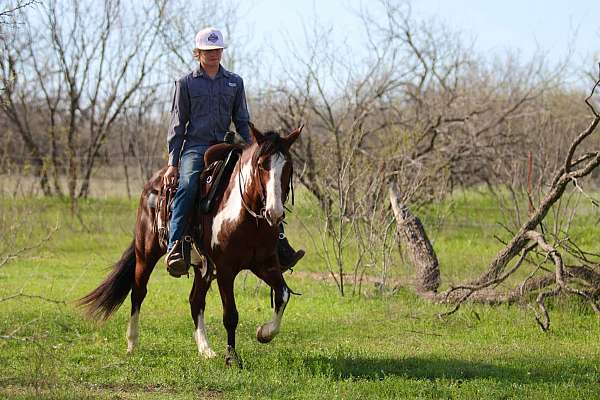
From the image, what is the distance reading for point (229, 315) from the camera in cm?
748

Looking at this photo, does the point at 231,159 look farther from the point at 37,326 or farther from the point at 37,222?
the point at 37,222

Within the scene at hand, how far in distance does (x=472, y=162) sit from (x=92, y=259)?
9.94 m

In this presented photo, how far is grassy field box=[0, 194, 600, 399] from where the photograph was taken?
6.57 metres

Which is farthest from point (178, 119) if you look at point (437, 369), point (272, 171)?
point (437, 369)

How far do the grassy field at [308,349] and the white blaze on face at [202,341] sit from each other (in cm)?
14

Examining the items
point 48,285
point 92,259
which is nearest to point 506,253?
point 48,285

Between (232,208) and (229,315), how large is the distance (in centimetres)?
92

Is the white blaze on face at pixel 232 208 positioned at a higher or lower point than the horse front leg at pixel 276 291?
higher

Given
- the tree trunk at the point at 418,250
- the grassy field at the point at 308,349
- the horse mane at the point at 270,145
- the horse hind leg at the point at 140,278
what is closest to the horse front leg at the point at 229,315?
the grassy field at the point at 308,349

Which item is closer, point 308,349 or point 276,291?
point 276,291

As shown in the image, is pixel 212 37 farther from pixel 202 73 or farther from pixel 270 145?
pixel 270 145

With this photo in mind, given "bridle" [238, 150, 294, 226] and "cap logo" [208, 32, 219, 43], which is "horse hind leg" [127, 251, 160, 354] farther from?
"cap logo" [208, 32, 219, 43]

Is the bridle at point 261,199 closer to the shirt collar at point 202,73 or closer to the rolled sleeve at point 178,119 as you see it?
the rolled sleeve at point 178,119

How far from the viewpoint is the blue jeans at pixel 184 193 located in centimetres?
777
